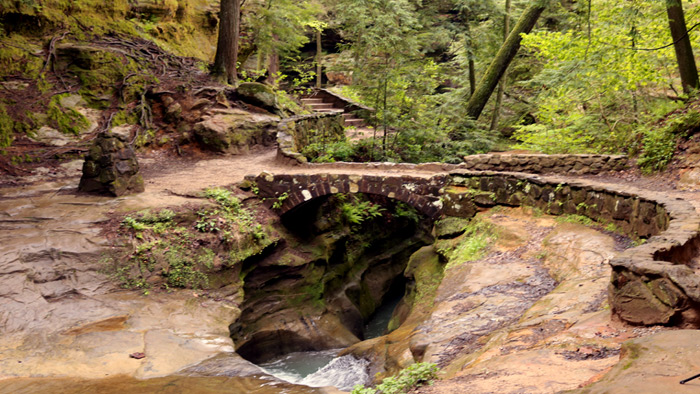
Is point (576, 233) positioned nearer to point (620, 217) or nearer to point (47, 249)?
point (620, 217)

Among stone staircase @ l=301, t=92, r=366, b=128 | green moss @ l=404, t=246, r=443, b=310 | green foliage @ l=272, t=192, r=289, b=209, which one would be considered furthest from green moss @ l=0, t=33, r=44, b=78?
green moss @ l=404, t=246, r=443, b=310

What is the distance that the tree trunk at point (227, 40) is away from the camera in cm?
1559

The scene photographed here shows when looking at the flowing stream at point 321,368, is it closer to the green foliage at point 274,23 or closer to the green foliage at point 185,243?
the green foliage at point 185,243

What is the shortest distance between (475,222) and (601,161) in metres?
2.89

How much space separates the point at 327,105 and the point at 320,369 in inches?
620

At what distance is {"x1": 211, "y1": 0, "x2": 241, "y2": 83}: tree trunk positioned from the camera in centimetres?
1559

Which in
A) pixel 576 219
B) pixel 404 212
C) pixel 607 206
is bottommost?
pixel 404 212

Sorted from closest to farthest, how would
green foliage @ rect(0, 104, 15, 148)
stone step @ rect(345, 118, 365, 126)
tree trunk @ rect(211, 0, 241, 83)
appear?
green foliage @ rect(0, 104, 15, 148)
tree trunk @ rect(211, 0, 241, 83)
stone step @ rect(345, 118, 365, 126)

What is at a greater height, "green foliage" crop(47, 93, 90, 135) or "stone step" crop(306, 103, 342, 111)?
"stone step" crop(306, 103, 342, 111)

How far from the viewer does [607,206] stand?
7172 mm

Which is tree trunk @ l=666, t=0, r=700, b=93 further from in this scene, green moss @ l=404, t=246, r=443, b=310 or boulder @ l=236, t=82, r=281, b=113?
boulder @ l=236, t=82, r=281, b=113

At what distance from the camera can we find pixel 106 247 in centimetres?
829

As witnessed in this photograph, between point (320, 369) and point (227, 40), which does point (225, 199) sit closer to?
point (320, 369)

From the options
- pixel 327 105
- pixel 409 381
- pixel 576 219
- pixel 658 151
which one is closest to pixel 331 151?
pixel 576 219
